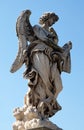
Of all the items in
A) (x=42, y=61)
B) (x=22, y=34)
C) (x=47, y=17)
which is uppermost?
(x=47, y=17)

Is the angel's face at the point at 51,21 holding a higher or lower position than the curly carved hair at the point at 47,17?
lower

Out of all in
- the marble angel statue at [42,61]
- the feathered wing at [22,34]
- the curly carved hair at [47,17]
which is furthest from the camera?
the curly carved hair at [47,17]

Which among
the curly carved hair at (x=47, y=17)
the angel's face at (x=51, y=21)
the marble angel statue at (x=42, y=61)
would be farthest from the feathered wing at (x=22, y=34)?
the angel's face at (x=51, y=21)

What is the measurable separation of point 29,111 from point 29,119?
203mm

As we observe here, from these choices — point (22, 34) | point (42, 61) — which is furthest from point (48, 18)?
point (42, 61)

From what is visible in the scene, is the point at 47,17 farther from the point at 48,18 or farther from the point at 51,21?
the point at 51,21

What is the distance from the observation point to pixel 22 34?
12531mm

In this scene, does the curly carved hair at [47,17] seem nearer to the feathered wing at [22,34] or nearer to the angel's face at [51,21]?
the angel's face at [51,21]

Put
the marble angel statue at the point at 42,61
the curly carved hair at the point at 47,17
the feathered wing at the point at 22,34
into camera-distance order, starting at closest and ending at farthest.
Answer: the marble angel statue at the point at 42,61, the feathered wing at the point at 22,34, the curly carved hair at the point at 47,17

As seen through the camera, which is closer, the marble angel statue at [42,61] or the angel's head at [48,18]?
the marble angel statue at [42,61]

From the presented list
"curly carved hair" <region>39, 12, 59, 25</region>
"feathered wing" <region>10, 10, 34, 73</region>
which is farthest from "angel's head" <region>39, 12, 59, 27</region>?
"feathered wing" <region>10, 10, 34, 73</region>

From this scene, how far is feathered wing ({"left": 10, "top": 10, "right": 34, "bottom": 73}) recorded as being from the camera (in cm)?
1223

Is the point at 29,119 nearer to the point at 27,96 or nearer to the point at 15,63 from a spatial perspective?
the point at 27,96

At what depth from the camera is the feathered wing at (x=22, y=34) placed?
1223cm
